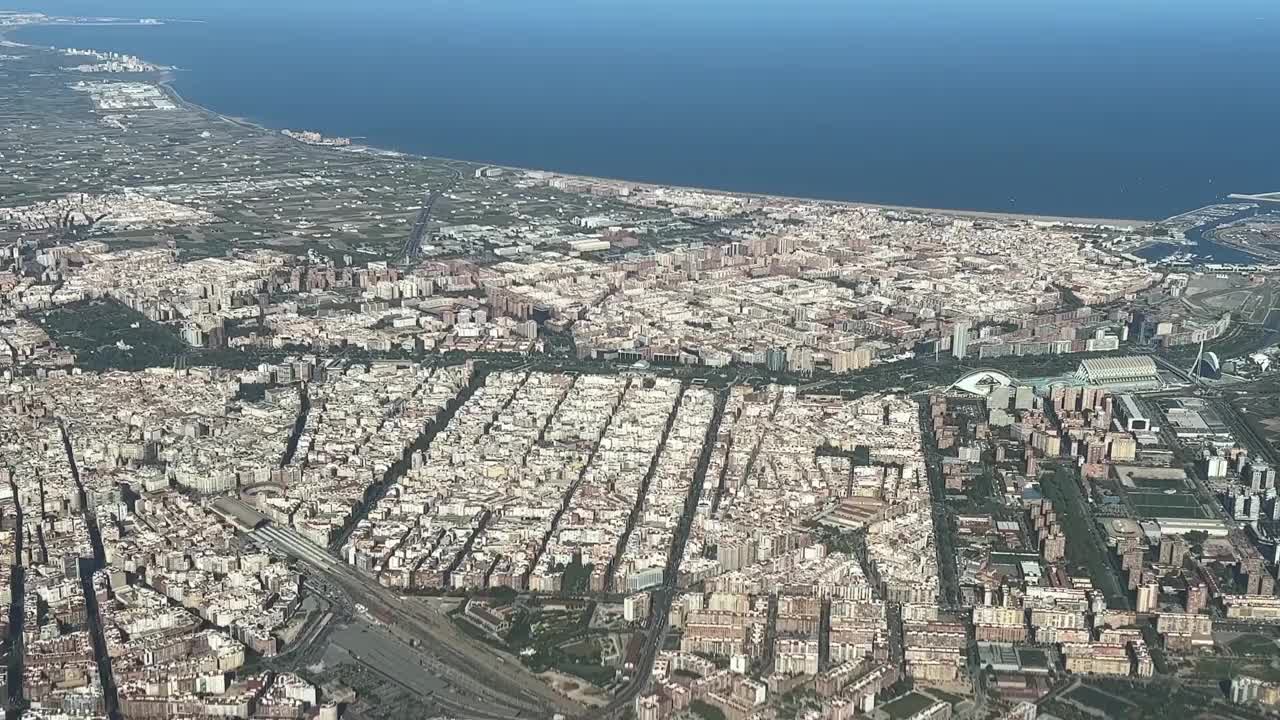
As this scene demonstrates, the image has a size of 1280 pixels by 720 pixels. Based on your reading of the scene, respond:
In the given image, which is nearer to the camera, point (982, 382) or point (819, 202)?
point (982, 382)

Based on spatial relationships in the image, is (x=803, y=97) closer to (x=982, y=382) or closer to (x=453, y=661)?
(x=982, y=382)

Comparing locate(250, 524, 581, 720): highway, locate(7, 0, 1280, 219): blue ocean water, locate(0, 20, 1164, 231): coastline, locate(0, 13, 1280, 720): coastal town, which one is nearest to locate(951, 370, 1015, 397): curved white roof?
locate(0, 13, 1280, 720): coastal town

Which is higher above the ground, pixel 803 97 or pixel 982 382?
pixel 982 382

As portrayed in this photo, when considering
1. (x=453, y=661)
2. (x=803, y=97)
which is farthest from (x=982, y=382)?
(x=803, y=97)

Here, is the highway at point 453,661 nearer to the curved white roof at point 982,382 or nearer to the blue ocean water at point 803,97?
the curved white roof at point 982,382

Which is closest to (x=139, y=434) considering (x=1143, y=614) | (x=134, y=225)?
(x=1143, y=614)

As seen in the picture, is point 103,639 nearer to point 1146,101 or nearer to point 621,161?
point 621,161

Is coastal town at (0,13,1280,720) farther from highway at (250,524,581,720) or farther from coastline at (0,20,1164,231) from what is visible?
coastline at (0,20,1164,231)
